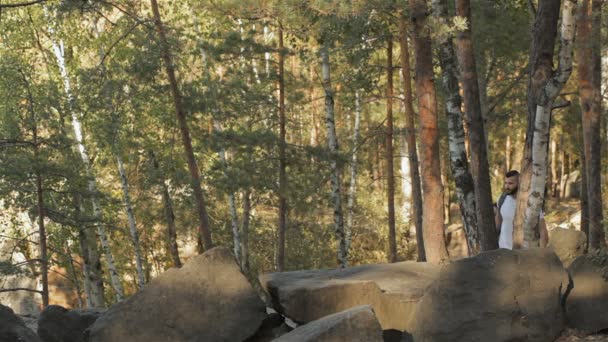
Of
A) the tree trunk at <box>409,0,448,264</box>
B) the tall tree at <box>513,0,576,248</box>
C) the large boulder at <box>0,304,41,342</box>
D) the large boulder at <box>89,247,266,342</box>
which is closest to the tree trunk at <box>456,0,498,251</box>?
the tree trunk at <box>409,0,448,264</box>

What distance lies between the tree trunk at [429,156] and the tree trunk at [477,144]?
0.49 meters

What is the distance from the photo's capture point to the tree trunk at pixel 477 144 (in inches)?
433

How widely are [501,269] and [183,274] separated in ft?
11.3

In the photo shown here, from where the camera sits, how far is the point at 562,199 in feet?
117

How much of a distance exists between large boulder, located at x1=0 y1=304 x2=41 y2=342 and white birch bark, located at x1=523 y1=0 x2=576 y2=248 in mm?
5812

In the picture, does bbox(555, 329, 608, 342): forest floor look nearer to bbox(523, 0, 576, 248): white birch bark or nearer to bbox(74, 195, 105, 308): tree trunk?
bbox(523, 0, 576, 248): white birch bark

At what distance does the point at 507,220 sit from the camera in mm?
10000

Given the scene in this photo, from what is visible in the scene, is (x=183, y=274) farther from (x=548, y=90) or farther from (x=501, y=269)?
(x=548, y=90)

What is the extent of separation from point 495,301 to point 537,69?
297cm

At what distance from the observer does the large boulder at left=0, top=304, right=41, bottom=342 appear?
27.8 feet

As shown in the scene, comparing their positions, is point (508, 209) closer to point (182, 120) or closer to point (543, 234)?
point (543, 234)

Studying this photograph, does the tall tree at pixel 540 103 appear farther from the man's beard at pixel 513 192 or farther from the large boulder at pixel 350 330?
the large boulder at pixel 350 330

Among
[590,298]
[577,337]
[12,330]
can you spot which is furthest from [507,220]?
[12,330]

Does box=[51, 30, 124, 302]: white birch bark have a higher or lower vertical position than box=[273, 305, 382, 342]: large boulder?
higher
